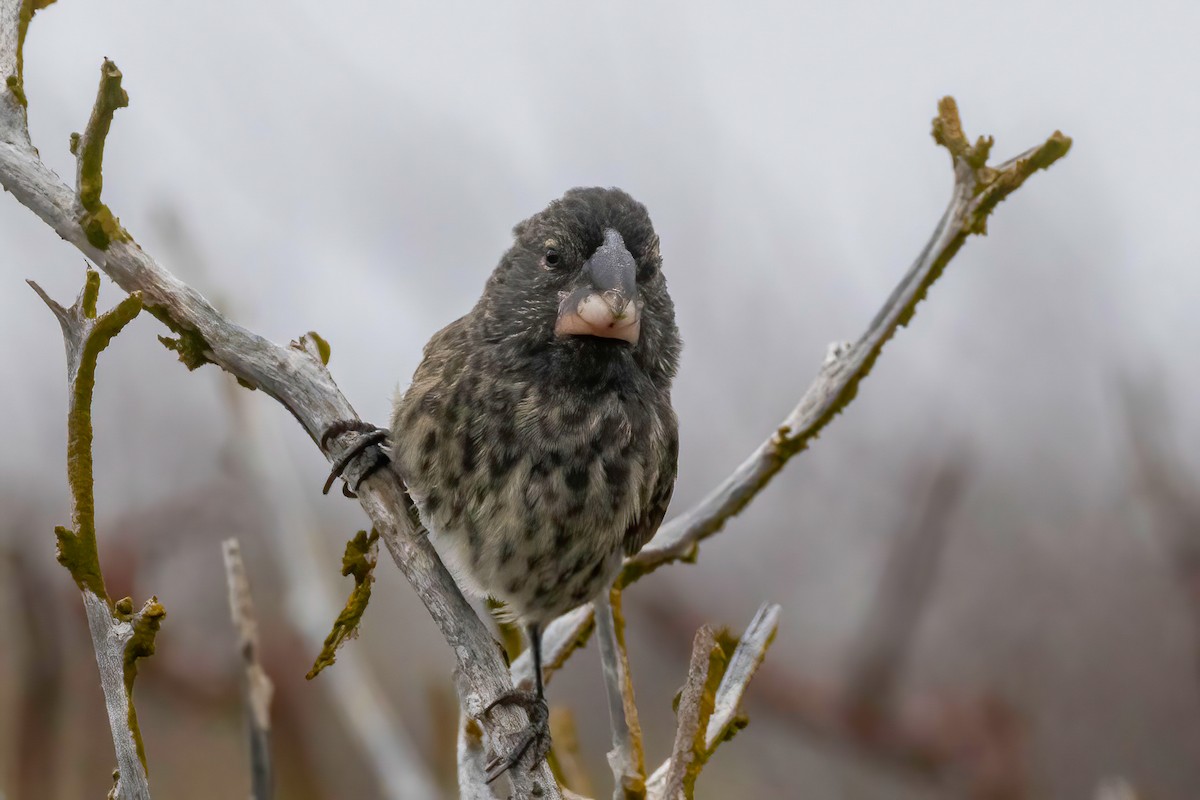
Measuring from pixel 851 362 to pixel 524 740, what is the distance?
980 millimetres

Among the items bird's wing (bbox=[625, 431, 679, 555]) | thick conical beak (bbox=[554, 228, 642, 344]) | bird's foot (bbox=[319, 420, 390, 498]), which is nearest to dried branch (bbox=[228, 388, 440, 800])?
bird's foot (bbox=[319, 420, 390, 498])

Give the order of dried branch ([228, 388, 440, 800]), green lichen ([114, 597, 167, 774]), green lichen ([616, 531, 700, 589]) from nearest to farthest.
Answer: green lichen ([114, 597, 167, 774]), green lichen ([616, 531, 700, 589]), dried branch ([228, 388, 440, 800])

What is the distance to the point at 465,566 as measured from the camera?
232 centimetres

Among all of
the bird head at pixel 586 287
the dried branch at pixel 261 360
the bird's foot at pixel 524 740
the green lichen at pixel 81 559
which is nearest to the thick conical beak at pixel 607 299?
the bird head at pixel 586 287

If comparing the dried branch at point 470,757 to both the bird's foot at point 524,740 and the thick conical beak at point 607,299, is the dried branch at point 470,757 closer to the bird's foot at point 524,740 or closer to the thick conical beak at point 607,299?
the bird's foot at point 524,740

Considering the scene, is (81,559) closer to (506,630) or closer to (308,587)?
(506,630)

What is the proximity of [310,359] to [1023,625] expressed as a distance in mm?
3388

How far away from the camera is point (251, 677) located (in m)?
2.01

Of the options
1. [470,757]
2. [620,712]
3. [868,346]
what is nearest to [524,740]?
[620,712]

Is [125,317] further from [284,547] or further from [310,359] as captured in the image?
[284,547]

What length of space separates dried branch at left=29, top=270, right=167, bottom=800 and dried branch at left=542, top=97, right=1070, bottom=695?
1335 millimetres

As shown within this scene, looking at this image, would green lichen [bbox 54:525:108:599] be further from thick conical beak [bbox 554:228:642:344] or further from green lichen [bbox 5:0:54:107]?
thick conical beak [bbox 554:228:642:344]

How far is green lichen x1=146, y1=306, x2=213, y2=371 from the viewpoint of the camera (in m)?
1.87

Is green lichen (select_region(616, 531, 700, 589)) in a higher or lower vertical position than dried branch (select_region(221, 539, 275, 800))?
lower
